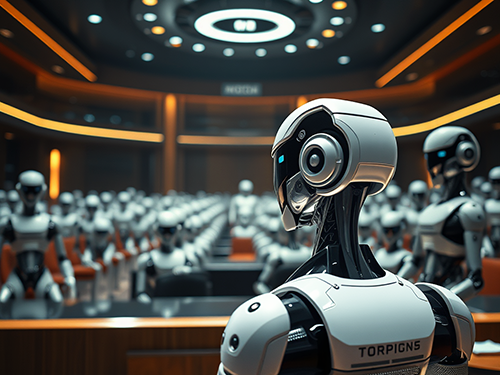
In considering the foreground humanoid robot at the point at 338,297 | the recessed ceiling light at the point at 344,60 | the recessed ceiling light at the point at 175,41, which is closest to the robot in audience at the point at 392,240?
the foreground humanoid robot at the point at 338,297

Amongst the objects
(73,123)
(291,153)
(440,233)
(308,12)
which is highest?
(308,12)

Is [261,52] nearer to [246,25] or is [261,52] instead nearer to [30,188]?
[246,25]

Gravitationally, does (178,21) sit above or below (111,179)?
above

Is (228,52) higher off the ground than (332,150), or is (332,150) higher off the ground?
(228,52)

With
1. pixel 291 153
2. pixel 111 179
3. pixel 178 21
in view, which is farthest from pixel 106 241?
pixel 111 179

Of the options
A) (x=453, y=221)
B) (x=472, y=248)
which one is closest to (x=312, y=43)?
(x=453, y=221)

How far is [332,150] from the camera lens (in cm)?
108

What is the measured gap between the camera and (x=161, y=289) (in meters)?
3.50

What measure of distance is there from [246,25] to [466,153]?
8.57 meters

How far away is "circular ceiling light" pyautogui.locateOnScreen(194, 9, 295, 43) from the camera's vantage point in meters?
9.18

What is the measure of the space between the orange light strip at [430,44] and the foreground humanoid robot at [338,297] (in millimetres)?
8479

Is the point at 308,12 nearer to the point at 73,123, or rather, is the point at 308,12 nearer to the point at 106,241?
the point at 106,241

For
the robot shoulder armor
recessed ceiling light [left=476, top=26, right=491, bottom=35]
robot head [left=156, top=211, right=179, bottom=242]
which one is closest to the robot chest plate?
robot head [left=156, top=211, right=179, bottom=242]

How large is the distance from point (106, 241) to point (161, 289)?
118 inches
